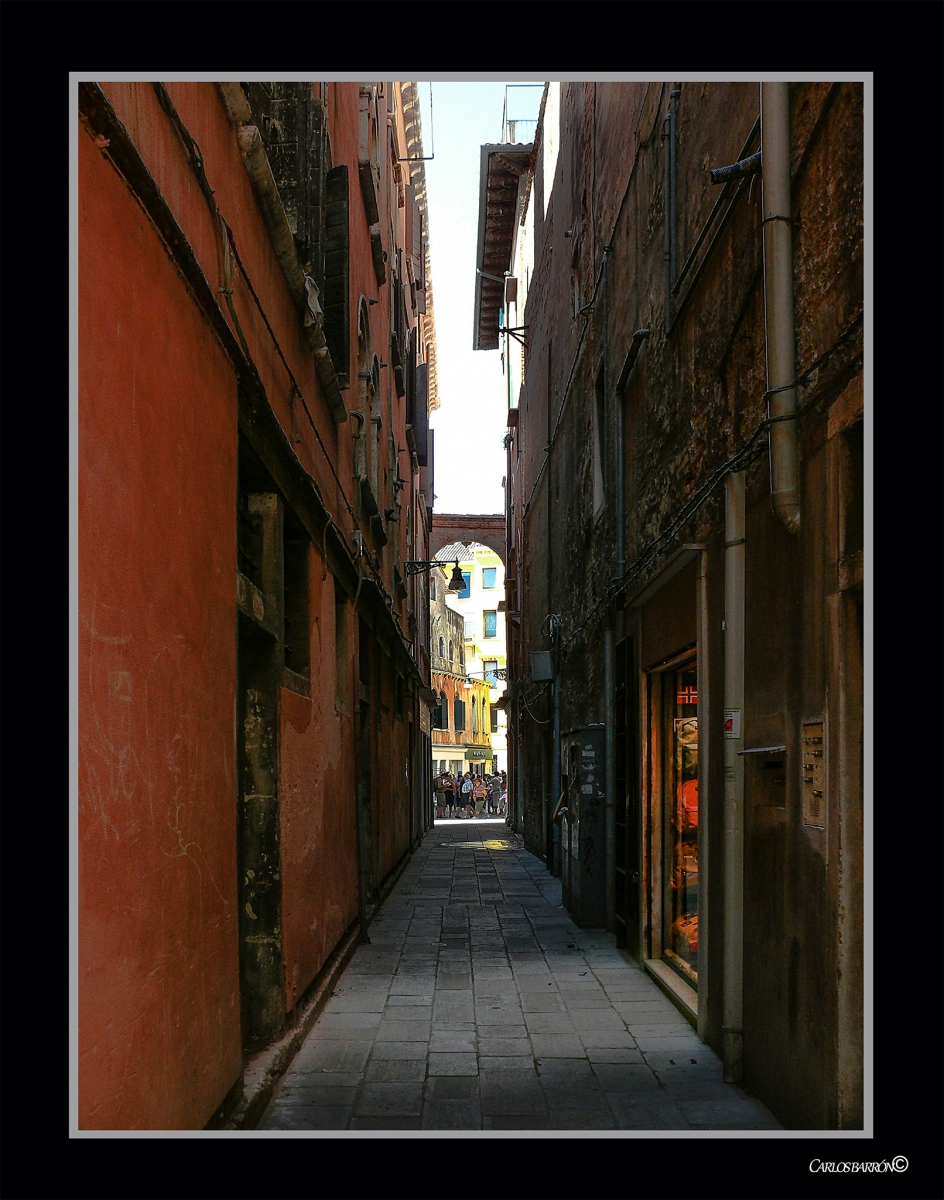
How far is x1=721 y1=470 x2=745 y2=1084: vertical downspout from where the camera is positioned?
516 cm

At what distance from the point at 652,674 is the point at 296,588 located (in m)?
2.73

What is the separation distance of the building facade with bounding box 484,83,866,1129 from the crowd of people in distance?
25.8 meters

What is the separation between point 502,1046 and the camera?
19.7 ft

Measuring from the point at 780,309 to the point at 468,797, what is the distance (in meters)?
34.4

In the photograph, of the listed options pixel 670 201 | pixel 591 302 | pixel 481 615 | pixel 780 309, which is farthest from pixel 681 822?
pixel 481 615

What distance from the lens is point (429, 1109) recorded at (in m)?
4.89

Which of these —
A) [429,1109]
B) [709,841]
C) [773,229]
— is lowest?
[429,1109]

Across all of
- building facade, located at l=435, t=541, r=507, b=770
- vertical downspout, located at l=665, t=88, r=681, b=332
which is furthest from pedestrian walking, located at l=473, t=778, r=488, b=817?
vertical downspout, located at l=665, t=88, r=681, b=332

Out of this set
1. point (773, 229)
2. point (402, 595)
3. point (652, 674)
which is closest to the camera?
point (773, 229)

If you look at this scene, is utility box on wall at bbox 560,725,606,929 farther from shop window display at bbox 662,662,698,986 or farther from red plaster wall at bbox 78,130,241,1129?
red plaster wall at bbox 78,130,241,1129

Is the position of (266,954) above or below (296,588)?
below

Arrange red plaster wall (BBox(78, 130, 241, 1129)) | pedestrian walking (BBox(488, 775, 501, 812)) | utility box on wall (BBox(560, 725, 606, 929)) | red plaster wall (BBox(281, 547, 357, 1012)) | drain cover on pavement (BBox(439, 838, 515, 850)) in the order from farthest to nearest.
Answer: pedestrian walking (BBox(488, 775, 501, 812)), drain cover on pavement (BBox(439, 838, 515, 850)), utility box on wall (BBox(560, 725, 606, 929)), red plaster wall (BBox(281, 547, 357, 1012)), red plaster wall (BBox(78, 130, 241, 1129))

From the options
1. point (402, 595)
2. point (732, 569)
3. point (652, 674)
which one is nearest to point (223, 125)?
point (732, 569)

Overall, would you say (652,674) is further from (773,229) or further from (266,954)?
(773,229)
